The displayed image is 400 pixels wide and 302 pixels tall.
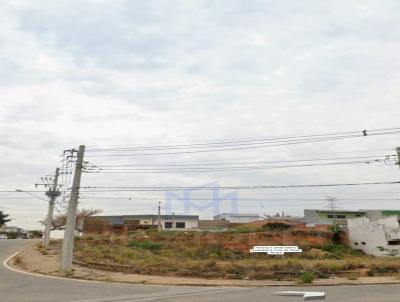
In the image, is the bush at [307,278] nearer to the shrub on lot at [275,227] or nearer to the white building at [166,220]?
the shrub on lot at [275,227]

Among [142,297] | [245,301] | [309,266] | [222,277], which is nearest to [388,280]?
[309,266]

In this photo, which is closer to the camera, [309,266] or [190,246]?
[309,266]

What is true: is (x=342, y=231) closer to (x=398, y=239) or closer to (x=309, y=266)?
(x=398, y=239)

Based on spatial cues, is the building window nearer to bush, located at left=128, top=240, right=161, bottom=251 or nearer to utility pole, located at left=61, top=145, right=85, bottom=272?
bush, located at left=128, top=240, right=161, bottom=251

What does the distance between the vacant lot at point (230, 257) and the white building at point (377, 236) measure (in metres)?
1.87

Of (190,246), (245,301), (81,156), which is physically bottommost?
(245,301)

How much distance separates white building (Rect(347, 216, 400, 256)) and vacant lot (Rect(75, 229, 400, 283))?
6.14 ft

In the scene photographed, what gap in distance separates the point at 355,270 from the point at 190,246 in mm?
25378

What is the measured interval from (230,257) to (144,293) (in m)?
25.8

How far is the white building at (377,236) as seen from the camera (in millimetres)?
49969

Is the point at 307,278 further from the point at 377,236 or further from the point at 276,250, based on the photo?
the point at 377,236

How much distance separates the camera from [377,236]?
166 feet

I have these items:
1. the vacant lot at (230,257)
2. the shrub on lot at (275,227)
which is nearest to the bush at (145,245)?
the vacant lot at (230,257)

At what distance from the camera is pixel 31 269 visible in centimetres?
2908
